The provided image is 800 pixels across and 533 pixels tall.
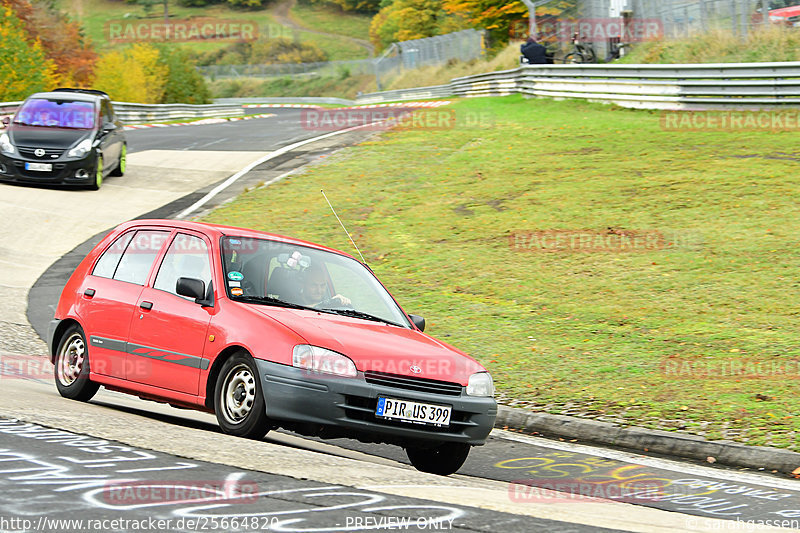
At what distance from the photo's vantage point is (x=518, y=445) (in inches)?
331

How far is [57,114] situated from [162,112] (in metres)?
27.0

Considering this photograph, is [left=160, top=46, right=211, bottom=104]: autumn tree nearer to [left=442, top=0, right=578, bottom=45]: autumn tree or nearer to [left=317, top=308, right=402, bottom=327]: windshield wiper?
[left=442, top=0, right=578, bottom=45]: autumn tree

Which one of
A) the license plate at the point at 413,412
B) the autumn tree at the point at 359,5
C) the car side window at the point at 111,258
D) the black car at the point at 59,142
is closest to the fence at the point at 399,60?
the black car at the point at 59,142

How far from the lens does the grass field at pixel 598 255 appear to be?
976cm

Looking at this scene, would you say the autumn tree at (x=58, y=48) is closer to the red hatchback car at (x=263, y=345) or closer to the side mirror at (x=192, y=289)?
the red hatchback car at (x=263, y=345)

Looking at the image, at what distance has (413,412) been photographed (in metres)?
6.73

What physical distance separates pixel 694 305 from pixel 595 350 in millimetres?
2093

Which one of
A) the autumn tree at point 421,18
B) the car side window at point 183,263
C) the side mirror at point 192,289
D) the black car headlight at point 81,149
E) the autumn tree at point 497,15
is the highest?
the autumn tree at point 421,18

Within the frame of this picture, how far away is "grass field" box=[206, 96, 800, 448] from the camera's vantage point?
976 cm

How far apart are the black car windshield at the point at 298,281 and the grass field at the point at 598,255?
7.18 feet

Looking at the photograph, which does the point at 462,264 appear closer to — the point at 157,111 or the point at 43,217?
the point at 43,217

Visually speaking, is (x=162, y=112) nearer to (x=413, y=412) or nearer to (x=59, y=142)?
(x=59, y=142)

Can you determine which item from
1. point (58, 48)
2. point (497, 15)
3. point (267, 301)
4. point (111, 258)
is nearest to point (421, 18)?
point (497, 15)

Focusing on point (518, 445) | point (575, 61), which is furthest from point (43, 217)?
point (575, 61)
